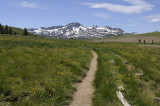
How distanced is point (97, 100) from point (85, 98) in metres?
0.99

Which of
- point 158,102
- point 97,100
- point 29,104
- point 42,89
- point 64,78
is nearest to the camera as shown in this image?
point 29,104

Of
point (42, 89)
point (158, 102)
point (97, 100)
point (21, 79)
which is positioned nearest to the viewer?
point (97, 100)

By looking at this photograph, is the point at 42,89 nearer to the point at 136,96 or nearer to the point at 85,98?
the point at 85,98

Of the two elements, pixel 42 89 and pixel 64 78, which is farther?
pixel 64 78

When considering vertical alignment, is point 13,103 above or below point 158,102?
above

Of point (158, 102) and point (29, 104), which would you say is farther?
point (158, 102)

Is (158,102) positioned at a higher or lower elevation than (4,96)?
lower

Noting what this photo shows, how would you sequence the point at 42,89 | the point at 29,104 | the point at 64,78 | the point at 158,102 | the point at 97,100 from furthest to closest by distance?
the point at 64,78 → the point at 42,89 → the point at 158,102 → the point at 97,100 → the point at 29,104

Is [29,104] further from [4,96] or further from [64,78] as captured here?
[64,78]

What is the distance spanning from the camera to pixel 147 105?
648 centimetres

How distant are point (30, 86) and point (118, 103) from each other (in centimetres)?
519

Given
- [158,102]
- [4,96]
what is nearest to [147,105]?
[158,102]

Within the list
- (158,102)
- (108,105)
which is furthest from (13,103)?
(158,102)

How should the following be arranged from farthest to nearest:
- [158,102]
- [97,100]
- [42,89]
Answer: [42,89] < [158,102] < [97,100]
